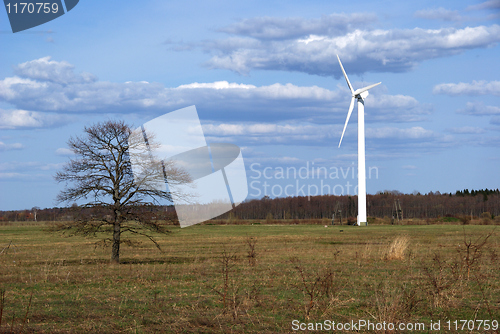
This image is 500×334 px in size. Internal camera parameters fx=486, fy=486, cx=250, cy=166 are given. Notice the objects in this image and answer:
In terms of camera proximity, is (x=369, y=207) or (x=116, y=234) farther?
Result: (x=369, y=207)

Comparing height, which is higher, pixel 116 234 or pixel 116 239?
pixel 116 234

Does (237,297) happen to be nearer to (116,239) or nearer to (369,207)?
(116,239)

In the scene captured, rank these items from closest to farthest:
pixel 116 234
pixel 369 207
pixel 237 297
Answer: pixel 237 297, pixel 116 234, pixel 369 207

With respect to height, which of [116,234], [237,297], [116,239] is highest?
[116,234]

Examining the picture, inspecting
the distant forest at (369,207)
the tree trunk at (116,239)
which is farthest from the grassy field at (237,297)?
the distant forest at (369,207)

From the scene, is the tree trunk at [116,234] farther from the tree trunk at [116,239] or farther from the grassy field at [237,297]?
the grassy field at [237,297]

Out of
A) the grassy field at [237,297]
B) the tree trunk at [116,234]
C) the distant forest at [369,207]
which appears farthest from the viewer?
the distant forest at [369,207]

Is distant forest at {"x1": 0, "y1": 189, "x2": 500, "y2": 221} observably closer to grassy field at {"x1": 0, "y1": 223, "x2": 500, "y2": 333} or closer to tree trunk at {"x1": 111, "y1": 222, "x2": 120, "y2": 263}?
tree trunk at {"x1": 111, "y1": 222, "x2": 120, "y2": 263}

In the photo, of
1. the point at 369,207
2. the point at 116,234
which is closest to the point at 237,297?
the point at 116,234

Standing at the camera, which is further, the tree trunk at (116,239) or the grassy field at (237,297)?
the tree trunk at (116,239)

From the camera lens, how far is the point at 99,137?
2438 cm

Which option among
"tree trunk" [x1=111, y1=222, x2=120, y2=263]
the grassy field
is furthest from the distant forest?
the grassy field

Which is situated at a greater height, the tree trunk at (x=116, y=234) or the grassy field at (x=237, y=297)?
the tree trunk at (x=116, y=234)

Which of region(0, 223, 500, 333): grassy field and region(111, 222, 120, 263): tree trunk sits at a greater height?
region(111, 222, 120, 263): tree trunk
